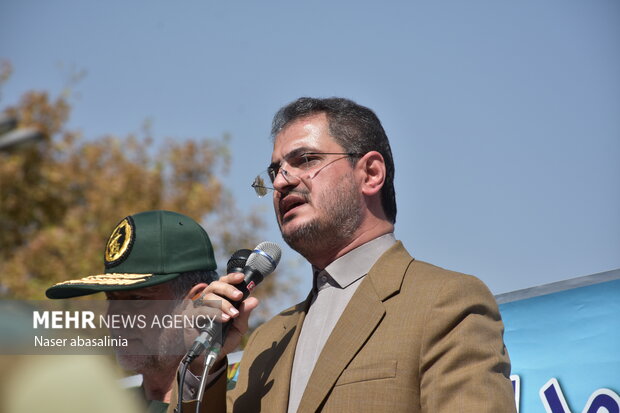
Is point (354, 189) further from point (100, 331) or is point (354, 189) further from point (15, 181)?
point (15, 181)

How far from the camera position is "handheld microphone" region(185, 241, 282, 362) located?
2889 mm

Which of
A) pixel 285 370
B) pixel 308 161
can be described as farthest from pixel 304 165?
pixel 285 370

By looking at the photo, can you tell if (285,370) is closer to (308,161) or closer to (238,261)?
(238,261)

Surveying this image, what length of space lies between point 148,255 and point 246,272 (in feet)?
3.42

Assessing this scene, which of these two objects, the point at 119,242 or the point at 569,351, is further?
the point at 119,242

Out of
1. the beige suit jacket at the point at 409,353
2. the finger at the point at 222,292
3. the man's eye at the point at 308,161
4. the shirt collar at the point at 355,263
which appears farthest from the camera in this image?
the man's eye at the point at 308,161

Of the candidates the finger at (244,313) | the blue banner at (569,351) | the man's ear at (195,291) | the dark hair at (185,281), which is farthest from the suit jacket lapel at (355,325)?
the dark hair at (185,281)

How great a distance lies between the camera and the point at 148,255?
12.8 feet

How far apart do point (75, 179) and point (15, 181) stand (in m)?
1.00

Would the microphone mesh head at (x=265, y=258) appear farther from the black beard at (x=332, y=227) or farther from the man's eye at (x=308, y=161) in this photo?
the man's eye at (x=308, y=161)

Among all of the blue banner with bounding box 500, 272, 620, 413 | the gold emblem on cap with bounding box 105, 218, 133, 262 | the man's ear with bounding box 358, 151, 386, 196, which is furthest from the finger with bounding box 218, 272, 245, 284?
the blue banner with bounding box 500, 272, 620, 413

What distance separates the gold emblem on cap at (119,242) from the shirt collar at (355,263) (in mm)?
1170

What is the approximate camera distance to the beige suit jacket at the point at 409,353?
8.42 feet

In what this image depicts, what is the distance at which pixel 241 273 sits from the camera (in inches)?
→ 118
